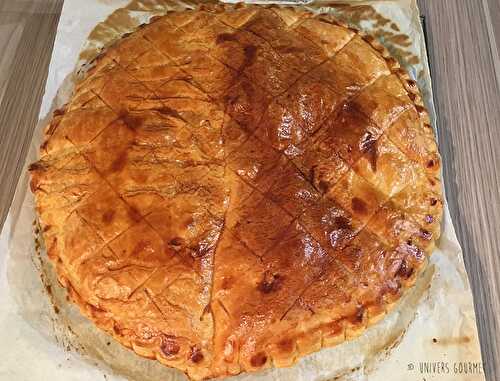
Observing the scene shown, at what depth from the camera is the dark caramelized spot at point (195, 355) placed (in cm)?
221

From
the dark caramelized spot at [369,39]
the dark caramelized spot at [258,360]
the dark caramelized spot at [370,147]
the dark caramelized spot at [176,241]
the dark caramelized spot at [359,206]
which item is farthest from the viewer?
the dark caramelized spot at [369,39]

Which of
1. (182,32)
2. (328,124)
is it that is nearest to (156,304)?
(328,124)

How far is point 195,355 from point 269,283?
0.46 meters

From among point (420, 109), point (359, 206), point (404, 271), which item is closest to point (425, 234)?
point (404, 271)

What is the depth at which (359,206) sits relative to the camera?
2436mm

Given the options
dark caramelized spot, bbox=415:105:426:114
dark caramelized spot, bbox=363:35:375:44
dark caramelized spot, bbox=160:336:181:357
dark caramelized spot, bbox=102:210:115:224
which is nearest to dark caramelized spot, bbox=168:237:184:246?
dark caramelized spot, bbox=102:210:115:224

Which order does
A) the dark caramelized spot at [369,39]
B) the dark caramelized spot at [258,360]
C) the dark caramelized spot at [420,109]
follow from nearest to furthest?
1. the dark caramelized spot at [258,360]
2. the dark caramelized spot at [420,109]
3. the dark caramelized spot at [369,39]

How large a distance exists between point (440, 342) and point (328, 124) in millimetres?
1208

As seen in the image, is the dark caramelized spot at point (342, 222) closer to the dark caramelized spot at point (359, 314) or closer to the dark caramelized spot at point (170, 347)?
the dark caramelized spot at point (359, 314)

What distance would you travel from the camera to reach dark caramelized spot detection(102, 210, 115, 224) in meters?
2.39

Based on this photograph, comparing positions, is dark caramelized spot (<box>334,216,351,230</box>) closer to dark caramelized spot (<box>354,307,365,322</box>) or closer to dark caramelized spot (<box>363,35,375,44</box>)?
dark caramelized spot (<box>354,307,365,322</box>)

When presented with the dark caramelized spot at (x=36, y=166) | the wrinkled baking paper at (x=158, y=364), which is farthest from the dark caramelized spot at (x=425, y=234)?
the dark caramelized spot at (x=36, y=166)

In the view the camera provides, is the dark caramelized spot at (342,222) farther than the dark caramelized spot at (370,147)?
No

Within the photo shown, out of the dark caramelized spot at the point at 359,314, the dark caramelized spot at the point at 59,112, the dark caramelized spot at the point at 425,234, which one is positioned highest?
the dark caramelized spot at the point at 59,112
